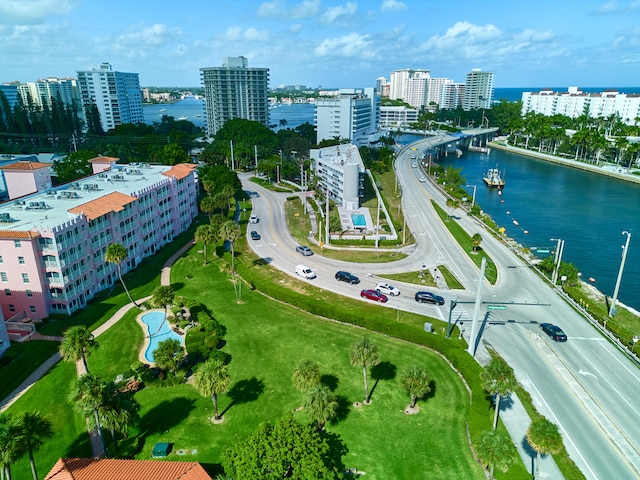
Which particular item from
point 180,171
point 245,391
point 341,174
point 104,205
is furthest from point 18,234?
point 341,174

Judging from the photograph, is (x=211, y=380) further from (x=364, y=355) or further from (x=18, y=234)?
(x=18, y=234)

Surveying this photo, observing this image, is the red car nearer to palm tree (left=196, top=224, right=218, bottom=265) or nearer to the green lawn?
the green lawn

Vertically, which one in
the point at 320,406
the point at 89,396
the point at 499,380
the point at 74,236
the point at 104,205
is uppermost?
the point at 104,205

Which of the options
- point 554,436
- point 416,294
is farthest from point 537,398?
point 416,294

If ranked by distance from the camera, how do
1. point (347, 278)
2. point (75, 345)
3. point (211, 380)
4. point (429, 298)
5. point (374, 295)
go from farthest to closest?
→ point (347, 278), point (374, 295), point (429, 298), point (75, 345), point (211, 380)

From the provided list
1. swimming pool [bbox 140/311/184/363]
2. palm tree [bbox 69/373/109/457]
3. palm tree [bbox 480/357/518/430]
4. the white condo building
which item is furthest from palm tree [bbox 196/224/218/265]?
palm tree [bbox 480/357/518/430]

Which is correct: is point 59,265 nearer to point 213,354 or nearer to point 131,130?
point 213,354
